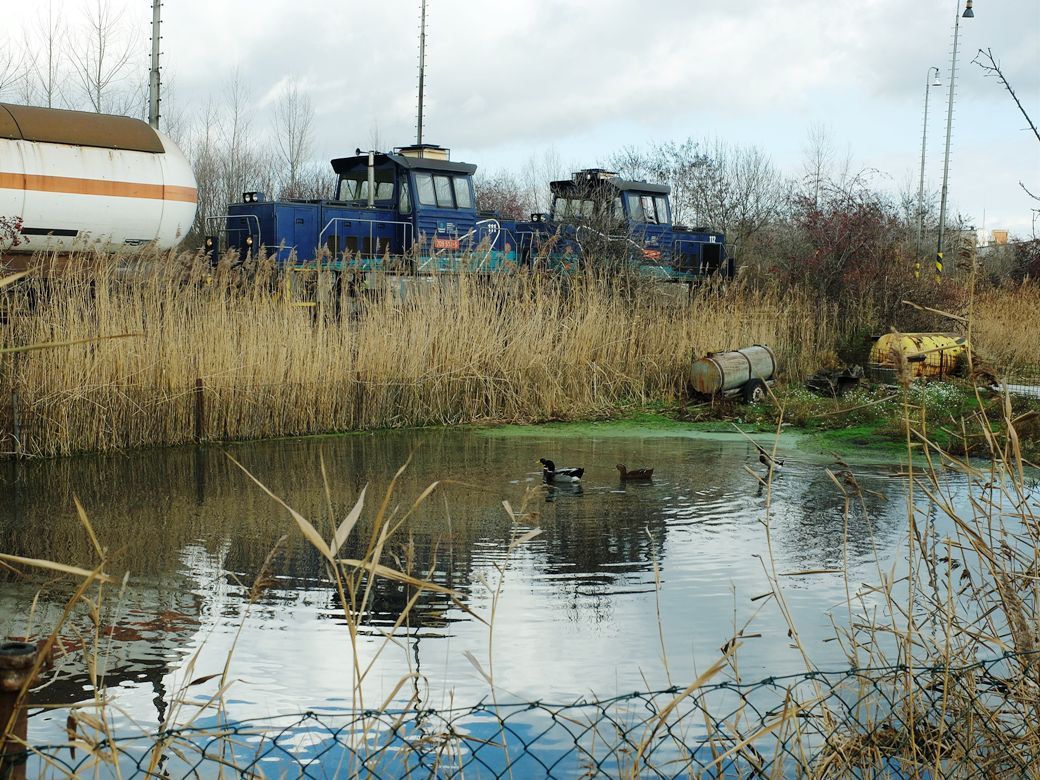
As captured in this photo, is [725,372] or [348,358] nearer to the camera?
[348,358]

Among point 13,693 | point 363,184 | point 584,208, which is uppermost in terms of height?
point 363,184

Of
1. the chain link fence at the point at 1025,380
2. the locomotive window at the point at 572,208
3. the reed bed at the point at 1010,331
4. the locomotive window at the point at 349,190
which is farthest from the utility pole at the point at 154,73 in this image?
the chain link fence at the point at 1025,380

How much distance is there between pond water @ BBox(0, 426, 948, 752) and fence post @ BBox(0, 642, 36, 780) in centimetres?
38

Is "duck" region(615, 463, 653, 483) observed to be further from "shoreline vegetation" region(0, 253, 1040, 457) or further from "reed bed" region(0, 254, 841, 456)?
"reed bed" region(0, 254, 841, 456)

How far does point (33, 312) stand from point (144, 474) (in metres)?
1.96

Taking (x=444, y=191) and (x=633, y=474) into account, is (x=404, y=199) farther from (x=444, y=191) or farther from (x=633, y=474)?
(x=633, y=474)

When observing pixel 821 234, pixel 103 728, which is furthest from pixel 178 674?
pixel 821 234

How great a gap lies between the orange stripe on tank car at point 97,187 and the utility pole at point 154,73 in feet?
33.8

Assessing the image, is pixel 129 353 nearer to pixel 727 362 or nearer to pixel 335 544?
pixel 727 362

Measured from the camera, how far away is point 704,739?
381 centimetres

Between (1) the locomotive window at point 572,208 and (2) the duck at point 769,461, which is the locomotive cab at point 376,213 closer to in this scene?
(1) the locomotive window at point 572,208

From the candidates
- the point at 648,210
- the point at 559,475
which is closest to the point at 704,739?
the point at 559,475

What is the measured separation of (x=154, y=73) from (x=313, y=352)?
16.4 metres

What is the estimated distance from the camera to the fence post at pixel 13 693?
2.24 m
